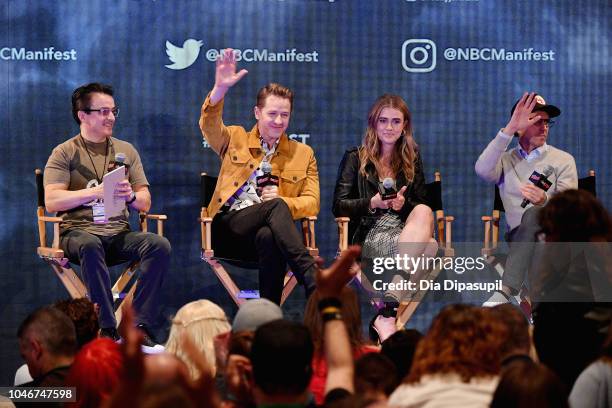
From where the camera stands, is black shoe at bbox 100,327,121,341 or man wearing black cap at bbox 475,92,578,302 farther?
man wearing black cap at bbox 475,92,578,302

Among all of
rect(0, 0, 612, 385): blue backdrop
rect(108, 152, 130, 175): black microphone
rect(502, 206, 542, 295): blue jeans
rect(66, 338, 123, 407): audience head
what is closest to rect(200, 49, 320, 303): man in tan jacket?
rect(108, 152, 130, 175): black microphone

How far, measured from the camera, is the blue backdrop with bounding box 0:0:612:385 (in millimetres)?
6387

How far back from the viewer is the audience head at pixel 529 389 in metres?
2.14

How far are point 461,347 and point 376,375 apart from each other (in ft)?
0.96

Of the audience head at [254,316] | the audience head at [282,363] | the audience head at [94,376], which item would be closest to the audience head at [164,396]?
the audience head at [282,363]

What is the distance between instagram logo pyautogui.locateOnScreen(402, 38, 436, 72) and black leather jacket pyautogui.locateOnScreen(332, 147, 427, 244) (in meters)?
1.06

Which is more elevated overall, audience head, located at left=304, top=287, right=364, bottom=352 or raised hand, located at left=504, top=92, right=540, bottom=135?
raised hand, located at left=504, top=92, right=540, bottom=135

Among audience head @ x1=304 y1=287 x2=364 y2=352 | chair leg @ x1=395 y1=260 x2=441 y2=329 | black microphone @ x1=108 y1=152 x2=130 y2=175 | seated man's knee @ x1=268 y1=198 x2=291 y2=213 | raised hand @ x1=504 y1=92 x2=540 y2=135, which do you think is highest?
raised hand @ x1=504 y1=92 x2=540 y2=135

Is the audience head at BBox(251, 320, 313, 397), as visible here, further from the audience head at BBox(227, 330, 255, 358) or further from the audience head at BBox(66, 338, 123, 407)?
the audience head at BBox(66, 338, 123, 407)

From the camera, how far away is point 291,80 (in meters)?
6.53

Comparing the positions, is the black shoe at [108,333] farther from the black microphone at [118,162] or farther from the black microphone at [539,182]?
the black microphone at [539,182]

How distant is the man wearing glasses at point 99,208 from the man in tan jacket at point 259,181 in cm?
42

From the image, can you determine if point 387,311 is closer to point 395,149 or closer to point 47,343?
point 395,149

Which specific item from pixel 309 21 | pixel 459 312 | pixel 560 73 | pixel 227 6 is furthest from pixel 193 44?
pixel 459 312
